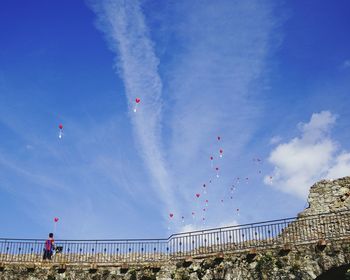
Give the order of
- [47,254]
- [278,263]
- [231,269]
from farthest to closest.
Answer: [47,254] → [231,269] → [278,263]

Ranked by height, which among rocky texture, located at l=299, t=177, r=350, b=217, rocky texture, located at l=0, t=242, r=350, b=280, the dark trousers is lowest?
rocky texture, located at l=0, t=242, r=350, b=280

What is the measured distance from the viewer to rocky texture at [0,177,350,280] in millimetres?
21797

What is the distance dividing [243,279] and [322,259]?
13.3 ft

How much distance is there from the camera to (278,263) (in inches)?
890

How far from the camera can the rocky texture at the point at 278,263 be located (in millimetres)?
21797

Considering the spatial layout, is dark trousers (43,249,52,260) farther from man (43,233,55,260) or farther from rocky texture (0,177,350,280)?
rocky texture (0,177,350,280)

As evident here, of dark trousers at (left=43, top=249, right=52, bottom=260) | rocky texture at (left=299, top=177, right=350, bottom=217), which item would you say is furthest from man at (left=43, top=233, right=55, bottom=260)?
rocky texture at (left=299, top=177, right=350, bottom=217)

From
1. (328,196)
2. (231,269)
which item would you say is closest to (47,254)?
(231,269)

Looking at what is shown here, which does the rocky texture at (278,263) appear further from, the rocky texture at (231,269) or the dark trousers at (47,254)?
the dark trousers at (47,254)

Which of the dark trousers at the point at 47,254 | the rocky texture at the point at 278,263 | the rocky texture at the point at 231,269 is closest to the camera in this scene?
the rocky texture at the point at 231,269

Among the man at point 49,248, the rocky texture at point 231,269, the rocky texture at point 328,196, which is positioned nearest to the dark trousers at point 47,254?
the man at point 49,248

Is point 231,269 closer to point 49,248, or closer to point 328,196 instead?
point 328,196

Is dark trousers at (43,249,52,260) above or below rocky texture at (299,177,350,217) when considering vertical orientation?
below

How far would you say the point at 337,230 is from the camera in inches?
981
